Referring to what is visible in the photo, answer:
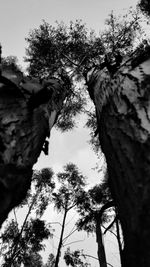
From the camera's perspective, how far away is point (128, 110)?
1.97m

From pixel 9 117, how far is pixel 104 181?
1032cm

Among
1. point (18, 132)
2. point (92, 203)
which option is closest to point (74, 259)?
point (92, 203)

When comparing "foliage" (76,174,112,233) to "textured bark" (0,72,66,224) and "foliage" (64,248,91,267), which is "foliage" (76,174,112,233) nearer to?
"foliage" (64,248,91,267)

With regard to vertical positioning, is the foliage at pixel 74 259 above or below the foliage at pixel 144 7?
below

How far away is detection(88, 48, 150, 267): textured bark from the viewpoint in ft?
3.84

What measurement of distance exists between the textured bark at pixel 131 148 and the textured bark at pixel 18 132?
707mm

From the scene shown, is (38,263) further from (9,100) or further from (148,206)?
(148,206)

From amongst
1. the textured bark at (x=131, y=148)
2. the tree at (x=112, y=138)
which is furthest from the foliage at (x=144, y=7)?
the textured bark at (x=131, y=148)

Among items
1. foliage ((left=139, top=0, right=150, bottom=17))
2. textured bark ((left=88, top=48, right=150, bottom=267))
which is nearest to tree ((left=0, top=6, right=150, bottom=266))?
textured bark ((left=88, top=48, right=150, bottom=267))

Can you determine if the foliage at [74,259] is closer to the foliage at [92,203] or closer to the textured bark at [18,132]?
the foliage at [92,203]

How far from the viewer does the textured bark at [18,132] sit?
72.5 inches

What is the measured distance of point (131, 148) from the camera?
162cm

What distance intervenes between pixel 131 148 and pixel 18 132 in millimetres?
1111

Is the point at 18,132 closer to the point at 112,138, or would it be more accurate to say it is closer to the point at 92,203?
the point at 112,138
